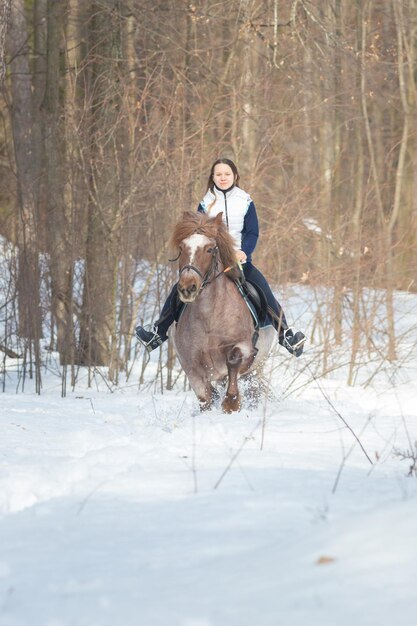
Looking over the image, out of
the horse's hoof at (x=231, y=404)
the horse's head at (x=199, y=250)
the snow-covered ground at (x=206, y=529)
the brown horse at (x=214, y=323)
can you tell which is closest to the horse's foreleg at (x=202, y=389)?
the brown horse at (x=214, y=323)

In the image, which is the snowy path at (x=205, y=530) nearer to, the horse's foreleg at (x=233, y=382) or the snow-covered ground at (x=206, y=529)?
the snow-covered ground at (x=206, y=529)

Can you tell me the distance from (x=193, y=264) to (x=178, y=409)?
169cm

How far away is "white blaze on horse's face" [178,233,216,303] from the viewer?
776cm

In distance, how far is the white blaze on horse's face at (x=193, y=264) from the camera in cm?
776

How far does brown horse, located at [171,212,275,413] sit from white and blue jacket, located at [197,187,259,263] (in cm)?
61

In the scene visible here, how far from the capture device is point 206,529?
382 cm

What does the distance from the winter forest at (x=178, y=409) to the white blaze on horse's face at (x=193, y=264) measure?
102 cm

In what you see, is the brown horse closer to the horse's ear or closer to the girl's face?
the horse's ear

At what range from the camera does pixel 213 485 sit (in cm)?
462

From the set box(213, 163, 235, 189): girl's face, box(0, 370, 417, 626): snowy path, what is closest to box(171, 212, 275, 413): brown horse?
box(213, 163, 235, 189): girl's face

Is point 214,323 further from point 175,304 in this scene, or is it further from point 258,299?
point 258,299

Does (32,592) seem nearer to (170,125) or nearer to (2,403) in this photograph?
(2,403)

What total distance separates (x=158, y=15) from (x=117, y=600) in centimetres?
1258

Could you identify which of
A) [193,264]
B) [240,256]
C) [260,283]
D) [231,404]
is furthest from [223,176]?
[231,404]
